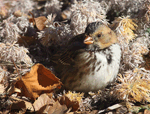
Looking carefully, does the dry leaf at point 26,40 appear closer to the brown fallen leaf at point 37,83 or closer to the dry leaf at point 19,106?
the brown fallen leaf at point 37,83

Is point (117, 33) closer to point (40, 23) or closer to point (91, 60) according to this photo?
point (91, 60)

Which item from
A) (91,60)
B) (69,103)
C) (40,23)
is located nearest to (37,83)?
(69,103)

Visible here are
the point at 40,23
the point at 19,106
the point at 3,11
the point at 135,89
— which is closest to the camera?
the point at 135,89

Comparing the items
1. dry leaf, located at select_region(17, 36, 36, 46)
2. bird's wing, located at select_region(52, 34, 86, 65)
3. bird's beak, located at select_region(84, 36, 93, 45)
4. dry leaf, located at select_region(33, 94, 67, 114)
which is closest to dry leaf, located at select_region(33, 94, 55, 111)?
dry leaf, located at select_region(33, 94, 67, 114)

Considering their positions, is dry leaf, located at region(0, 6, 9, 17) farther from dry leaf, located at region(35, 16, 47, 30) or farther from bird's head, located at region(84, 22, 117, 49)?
bird's head, located at region(84, 22, 117, 49)

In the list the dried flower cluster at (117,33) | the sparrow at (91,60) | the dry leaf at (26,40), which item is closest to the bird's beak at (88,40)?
the sparrow at (91,60)

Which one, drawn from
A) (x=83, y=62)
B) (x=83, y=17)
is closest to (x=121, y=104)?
(x=83, y=62)
